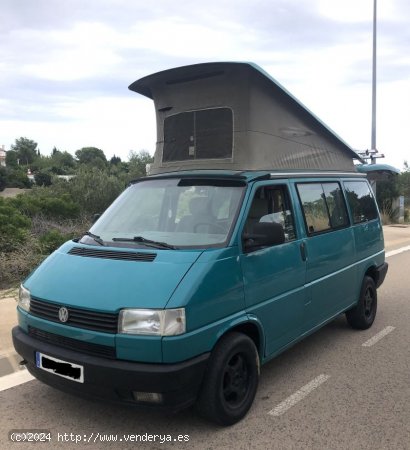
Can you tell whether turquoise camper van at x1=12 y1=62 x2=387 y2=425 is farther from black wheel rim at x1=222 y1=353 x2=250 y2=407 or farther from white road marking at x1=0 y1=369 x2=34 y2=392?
white road marking at x1=0 y1=369 x2=34 y2=392

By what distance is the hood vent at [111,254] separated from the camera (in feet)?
11.0

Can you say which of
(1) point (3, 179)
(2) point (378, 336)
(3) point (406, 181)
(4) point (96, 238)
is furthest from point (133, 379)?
(1) point (3, 179)

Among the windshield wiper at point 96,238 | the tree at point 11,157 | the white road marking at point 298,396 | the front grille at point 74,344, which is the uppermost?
the tree at point 11,157

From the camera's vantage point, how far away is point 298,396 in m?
3.92

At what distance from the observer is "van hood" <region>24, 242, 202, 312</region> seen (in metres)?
3.05

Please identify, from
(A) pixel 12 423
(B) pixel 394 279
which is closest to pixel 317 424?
(A) pixel 12 423

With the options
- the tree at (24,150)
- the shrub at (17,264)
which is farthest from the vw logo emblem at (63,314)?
the tree at (24,150)

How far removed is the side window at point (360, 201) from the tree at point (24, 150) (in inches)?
5030

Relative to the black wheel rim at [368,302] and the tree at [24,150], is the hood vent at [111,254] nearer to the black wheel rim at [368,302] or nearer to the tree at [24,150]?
the black wheel rim at [368,302]

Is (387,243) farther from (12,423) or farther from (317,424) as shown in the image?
(12,423)

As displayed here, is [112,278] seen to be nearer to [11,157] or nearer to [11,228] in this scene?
[11,228]

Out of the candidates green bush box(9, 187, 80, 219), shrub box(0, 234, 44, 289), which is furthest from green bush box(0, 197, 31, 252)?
green bush box(9, 187, 80, 219)

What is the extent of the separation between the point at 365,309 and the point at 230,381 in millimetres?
2894

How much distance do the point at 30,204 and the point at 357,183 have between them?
7294 mm
